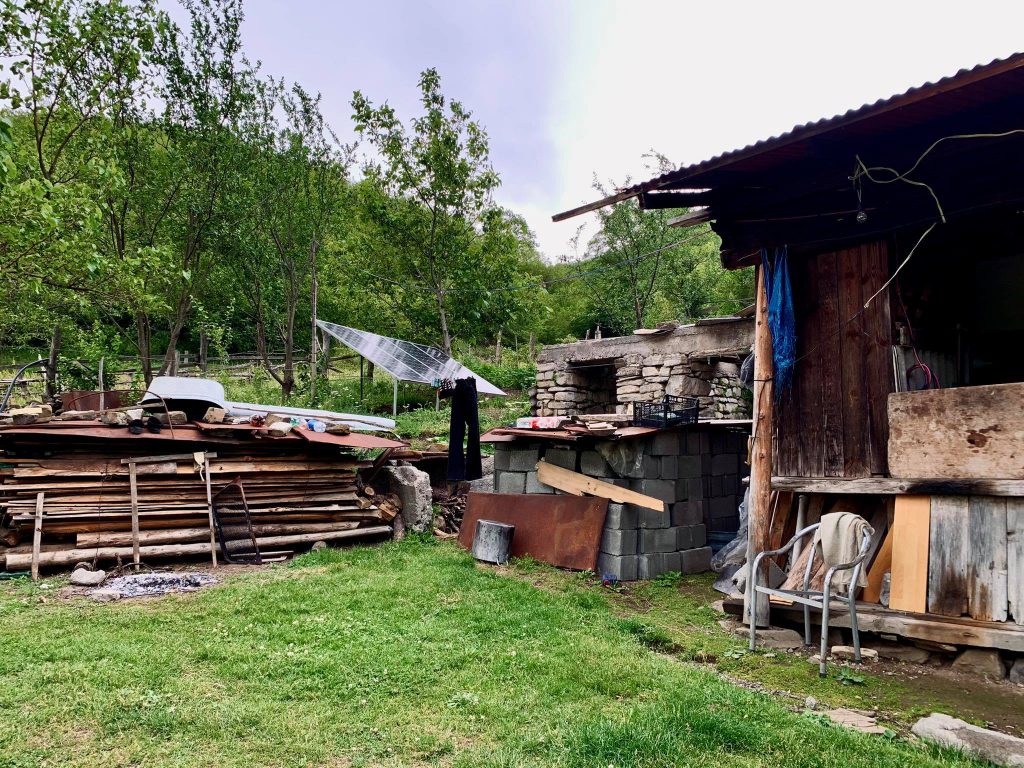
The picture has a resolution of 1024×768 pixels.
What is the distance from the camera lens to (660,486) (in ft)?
25.7

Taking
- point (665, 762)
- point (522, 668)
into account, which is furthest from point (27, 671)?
point (665, 762)

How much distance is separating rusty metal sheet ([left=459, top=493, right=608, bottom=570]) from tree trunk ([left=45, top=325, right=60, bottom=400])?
12.3 m

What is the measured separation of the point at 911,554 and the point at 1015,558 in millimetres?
624

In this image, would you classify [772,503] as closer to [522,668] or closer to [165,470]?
[522,668]

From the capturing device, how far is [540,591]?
22.0 ft

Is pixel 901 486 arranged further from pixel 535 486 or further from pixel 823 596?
pixel 535 486

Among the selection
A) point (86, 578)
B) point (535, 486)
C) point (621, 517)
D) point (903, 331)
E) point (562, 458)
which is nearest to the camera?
point (903, 331)

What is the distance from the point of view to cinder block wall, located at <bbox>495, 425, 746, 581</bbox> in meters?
7.66

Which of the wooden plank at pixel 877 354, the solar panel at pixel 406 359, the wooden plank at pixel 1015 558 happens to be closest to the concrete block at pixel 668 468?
the wooden plank at pixel 877 354

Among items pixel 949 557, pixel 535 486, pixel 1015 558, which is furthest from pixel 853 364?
pixel 535 486

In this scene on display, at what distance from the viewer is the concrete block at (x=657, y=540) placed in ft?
25.2

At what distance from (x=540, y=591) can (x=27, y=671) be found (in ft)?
14.2

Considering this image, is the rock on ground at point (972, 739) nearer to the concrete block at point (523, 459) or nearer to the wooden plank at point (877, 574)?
the wooden plank at point (877, 574)

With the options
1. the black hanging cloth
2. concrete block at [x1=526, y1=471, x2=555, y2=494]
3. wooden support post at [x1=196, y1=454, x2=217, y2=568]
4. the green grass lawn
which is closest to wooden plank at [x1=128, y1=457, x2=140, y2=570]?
wooden support post at [x1=196, y1=454, x2=217, y2=568]
